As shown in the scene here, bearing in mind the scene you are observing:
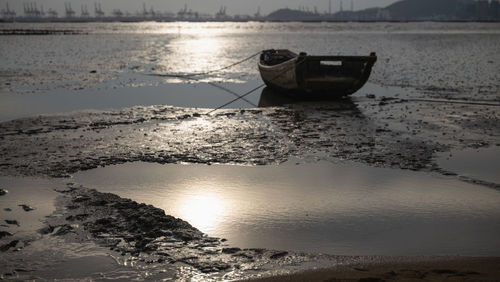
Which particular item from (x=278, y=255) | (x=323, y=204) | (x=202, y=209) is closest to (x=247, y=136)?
(x=323, y=204)

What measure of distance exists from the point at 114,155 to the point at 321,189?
4639 mm

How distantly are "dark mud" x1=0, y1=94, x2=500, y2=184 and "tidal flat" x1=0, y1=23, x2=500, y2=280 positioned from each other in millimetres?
53

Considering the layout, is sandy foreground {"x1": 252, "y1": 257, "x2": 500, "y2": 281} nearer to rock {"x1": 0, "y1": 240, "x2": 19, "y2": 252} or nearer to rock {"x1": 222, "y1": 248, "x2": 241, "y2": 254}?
rock {"x1": 222, "y1": 248, "x2": 241, "y2": 254}

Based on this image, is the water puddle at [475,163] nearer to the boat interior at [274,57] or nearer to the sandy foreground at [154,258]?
the sandy foreground at [154,258]

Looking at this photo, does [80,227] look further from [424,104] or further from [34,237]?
[424,104]

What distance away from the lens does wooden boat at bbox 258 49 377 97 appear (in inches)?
654

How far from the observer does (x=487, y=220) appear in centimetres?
649

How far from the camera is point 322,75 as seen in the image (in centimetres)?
1803

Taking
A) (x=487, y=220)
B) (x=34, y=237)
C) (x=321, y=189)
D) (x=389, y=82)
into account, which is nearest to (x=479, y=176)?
(x=487, y=220)

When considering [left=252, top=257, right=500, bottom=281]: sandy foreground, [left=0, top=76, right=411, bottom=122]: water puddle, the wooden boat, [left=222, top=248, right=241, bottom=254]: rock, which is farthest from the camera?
the wooden boat

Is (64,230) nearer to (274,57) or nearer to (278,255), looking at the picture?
(278,255)

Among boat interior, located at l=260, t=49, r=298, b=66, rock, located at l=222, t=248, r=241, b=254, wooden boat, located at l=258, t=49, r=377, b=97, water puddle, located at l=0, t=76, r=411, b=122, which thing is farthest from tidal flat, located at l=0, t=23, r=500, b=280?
boat interior, located at l=260, t=49, r=298, b=66

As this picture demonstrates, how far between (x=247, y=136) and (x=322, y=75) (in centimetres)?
752

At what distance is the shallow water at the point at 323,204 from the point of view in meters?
5.88
